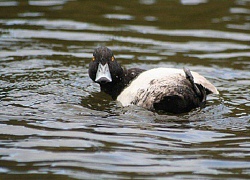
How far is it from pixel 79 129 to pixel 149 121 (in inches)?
39.2

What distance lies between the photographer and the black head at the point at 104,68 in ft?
30.2

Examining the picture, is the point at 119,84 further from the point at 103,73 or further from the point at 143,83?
the point at 143,83

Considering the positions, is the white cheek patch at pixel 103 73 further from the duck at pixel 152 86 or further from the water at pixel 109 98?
the water at pixel 109 98

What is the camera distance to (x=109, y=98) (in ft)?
32.0

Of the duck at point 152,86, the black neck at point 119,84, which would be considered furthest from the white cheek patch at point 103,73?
the black neck at point 119,84

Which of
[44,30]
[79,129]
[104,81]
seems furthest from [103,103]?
[44,30]

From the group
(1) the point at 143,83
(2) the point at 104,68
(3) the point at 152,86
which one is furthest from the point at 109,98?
(3) the point at 152,86

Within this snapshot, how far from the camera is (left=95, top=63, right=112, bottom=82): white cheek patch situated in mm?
9153

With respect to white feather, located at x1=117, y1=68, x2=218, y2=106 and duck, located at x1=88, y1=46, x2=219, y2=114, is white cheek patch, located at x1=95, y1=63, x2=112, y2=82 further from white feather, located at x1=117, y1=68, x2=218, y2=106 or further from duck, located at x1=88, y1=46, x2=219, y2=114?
white feather, located at x1=117, y1=68, x2=218, y2=106

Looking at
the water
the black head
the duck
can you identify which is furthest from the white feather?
the black head

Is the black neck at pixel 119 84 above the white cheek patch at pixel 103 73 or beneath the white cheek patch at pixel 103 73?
beneath

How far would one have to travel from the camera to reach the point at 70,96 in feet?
31.6

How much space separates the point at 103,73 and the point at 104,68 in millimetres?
103

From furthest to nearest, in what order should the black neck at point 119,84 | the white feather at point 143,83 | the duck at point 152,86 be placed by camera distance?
the black neck at point 119,84 < the white feather at point 143,83 < the duck at point 152,86
